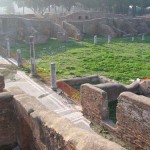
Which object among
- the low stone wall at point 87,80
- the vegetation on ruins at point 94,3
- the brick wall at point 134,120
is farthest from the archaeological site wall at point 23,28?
the brick wall at point 134,120

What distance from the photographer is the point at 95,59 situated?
2475 centimetres

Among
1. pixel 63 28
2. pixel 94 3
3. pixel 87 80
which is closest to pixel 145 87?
pixel 87 80

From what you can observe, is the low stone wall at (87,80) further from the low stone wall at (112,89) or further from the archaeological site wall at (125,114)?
the archaeological site wall at (125,114)

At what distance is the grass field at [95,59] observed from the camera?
67.2 ft

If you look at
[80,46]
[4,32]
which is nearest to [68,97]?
[80,46]

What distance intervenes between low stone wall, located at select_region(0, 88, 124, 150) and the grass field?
10.5 metres

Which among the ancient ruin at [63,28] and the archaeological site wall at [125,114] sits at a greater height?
the ancient ruin at [63,28]

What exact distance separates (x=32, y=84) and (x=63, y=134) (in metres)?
12.3

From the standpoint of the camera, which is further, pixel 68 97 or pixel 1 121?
pixel 68 97

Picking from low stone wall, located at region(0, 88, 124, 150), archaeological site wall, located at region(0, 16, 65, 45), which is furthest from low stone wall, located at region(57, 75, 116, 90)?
archaeological site wall, located at region(0, 16, 65, 45)

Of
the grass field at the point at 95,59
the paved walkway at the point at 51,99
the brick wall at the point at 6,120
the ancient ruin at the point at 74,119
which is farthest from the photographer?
the grass field at the point at 95,59

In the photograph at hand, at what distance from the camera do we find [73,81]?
1752 centimetres

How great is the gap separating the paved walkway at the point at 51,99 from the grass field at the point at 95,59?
4.96ft

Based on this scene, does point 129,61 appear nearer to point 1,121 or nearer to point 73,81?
point 73,81
